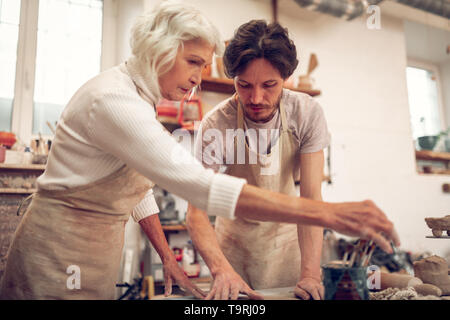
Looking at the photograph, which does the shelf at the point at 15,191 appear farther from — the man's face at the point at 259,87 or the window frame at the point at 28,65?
the man's face at the point at 259,87

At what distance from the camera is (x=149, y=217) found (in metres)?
1.23

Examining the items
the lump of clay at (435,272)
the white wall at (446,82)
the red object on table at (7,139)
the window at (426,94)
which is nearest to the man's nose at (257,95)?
the lump of clay at (435,272)

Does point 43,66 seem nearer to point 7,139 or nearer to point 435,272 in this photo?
point 7,139

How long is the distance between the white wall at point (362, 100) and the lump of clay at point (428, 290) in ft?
7.95

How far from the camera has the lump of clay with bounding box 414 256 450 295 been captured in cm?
102

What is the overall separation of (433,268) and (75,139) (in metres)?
1.10

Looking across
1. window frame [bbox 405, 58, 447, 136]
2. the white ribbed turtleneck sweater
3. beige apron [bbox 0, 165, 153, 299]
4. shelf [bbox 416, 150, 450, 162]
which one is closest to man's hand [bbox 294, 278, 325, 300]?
the white ribbed turtleneck sweater

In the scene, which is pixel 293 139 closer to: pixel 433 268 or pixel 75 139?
pixel 433 268

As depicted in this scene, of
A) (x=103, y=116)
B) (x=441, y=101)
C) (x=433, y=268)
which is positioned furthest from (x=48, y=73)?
(x=441, y=101)

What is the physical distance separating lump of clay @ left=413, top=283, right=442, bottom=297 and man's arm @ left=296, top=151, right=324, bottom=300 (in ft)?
0.90

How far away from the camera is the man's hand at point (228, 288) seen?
3.09 ft

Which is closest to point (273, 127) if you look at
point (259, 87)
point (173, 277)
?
point (259, 87)

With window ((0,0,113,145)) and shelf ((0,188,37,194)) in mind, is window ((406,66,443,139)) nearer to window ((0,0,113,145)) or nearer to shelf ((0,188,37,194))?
window ((0,0,113,145))

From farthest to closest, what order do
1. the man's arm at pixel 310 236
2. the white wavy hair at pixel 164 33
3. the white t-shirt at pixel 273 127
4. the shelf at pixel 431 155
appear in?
the shelf at pixel 431 155 < the white t-shirt at pixel 273 127 < the man's arm at pixel 310 236 < the white wavy hair at pixel 164 33
